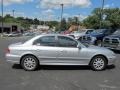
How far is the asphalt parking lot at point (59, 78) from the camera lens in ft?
26.5

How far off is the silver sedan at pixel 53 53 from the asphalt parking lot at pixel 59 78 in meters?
0.34

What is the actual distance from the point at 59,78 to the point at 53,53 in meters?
1.59

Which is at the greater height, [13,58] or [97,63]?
[13,58]

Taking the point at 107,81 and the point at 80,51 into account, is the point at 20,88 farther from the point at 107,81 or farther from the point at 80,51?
the point at 80,51

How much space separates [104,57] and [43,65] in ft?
8.19

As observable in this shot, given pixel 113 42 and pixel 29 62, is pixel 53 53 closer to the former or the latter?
pixel 29 62

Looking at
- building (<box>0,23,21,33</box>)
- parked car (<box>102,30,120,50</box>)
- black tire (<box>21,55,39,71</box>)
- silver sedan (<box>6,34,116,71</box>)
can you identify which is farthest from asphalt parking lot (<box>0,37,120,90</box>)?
building (<box>0,23,21,33</box>)

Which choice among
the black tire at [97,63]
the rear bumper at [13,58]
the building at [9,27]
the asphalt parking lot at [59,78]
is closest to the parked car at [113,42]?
the asphalt parking lot at [59,78]

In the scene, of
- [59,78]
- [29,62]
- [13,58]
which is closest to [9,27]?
[13,58]

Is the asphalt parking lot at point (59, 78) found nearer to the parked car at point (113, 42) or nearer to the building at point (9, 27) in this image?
the parked car at point (113, 42)

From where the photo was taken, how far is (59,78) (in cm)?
928

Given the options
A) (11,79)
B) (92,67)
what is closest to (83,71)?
(92,67)

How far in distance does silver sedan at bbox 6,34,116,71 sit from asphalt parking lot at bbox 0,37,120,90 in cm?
34

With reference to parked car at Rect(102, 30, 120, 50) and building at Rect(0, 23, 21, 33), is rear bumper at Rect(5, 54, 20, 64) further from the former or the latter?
building at Rect(0, 23, 21, 33)
